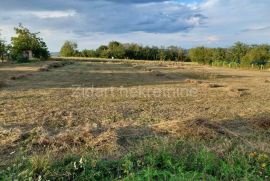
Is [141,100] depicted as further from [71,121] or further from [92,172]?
[92,172]

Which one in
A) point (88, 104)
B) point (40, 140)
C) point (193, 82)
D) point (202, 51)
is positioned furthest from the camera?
point (202, 51)

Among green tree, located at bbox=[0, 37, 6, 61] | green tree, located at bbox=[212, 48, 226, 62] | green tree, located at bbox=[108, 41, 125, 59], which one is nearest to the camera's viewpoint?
green tree, located at bbox=[0, 37, 6, 61]

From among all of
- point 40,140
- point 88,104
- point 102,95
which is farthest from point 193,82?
point 40,140

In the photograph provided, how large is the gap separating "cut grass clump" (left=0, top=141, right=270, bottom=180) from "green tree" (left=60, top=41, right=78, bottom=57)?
9196cm

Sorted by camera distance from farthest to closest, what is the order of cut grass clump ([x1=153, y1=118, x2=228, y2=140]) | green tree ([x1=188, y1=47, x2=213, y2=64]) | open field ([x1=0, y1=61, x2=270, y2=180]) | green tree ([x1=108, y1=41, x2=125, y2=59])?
1. green tree ([x1=108, y1=41, x2=125, y2=59])
2. green tree ([x1=188, y1=47, x2=213, y2=64])
3. cut grass clump ([x1=153, y1=118, x2=228, y2=140])
4. open field ([x1=0, y1=61, x2=270, y2=180])

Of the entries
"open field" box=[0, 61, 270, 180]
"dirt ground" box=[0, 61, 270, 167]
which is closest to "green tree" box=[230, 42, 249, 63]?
"dirt ground" box=[0, 61, 270, 167]

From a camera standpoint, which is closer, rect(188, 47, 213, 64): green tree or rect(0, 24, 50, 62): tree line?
rect(0, 24, 50, 62): tree line

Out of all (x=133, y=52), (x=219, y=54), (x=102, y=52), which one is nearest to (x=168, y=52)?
(x=133, y=52)

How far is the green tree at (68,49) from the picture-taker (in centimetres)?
9644

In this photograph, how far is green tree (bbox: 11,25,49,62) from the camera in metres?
58.0

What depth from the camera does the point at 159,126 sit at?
26.6ft

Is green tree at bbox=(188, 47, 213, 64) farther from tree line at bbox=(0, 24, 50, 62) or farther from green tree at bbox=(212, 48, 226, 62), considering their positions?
tree line at bbox=(0, 24, 50, 62)

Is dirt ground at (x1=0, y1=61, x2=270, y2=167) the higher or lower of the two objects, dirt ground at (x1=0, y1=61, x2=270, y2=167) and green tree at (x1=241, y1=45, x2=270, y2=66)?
the lower

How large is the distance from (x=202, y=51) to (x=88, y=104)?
66.1 metres
